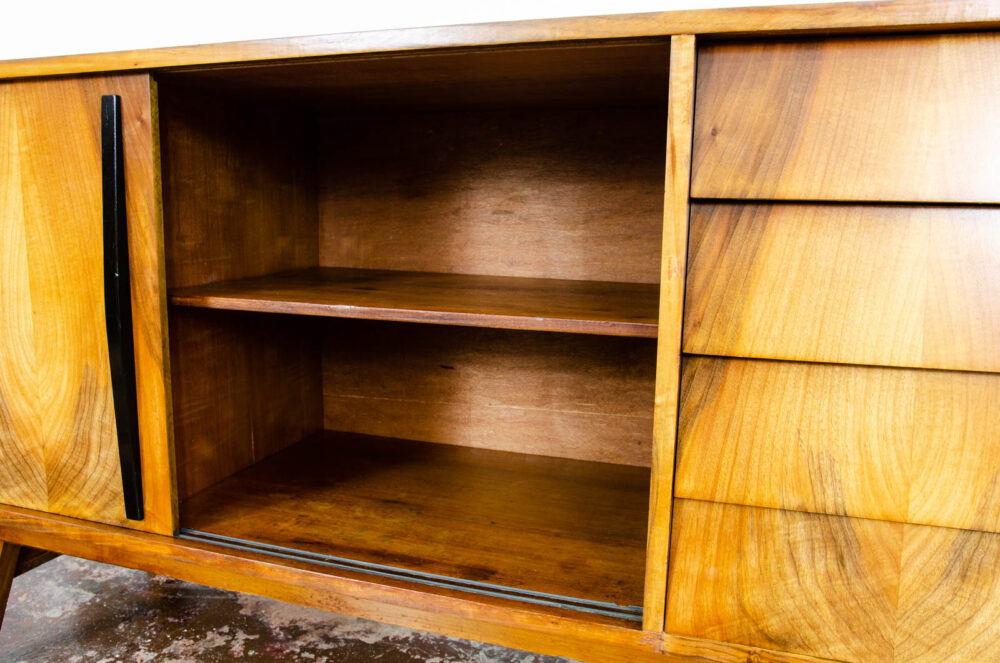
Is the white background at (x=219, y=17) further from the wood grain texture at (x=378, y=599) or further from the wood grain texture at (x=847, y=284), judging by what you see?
the wood grain texture at (x=378, y=599)

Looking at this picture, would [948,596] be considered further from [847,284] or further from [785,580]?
[847,284]

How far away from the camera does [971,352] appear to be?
77 cm

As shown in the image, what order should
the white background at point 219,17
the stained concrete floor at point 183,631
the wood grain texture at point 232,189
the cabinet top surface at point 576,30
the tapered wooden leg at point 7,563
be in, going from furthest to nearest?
the white background at point 219,17 < the stained concrete floor at point 183,631 < the tapered wooden leg at point 7,563 < the wood grain texture at point 232,189 < the cabinet top surface at point 576,30

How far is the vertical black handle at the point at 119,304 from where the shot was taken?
1052mm

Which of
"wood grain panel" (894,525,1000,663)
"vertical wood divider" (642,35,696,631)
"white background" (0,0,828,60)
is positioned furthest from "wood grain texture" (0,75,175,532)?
"wood grain panel" (894,525,1000,663)

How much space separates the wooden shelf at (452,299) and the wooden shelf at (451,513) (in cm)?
36

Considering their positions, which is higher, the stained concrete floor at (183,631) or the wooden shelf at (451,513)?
the wooden shelf at (451,513)

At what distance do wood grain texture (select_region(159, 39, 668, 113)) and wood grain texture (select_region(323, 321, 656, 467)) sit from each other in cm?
49

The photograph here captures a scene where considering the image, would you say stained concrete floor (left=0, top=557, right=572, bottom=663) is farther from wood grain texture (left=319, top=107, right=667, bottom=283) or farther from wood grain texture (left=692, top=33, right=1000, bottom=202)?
wood grain texture (left=692, top=33, right=1000, bottom=202)

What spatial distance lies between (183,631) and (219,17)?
143cm

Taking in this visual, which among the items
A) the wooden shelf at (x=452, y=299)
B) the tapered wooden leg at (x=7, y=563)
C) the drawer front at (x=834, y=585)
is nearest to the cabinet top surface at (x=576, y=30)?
the wooden shelf at (x=452, y=299)

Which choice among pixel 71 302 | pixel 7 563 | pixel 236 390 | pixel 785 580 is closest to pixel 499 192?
pixel 236 390

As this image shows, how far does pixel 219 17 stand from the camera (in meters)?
1.75

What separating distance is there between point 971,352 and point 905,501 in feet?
0.60
